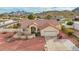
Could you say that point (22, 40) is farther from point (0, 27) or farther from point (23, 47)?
point (0, 27)

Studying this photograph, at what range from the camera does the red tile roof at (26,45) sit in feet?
4.86

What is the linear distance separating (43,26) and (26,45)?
284 millimetres

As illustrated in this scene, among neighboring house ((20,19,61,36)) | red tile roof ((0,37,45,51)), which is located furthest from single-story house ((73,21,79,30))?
red tile roof ((0,37,45,51))

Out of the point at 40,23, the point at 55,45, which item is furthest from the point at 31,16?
the point at 55,45

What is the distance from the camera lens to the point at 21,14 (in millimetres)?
1502

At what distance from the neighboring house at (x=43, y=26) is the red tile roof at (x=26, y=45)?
9cm

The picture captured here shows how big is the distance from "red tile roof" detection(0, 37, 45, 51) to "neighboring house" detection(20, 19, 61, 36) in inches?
3.7

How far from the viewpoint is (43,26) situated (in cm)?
148

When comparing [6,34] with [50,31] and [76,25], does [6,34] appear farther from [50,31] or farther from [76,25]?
[76,25]

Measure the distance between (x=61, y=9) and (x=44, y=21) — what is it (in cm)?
24

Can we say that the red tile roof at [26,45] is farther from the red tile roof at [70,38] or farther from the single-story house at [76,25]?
the single-story house at [76,25]

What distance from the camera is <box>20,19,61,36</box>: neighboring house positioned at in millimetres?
1479

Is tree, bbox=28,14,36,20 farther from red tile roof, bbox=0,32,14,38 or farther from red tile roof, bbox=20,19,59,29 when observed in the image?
red tile roof, bbox=0,32,14,38
